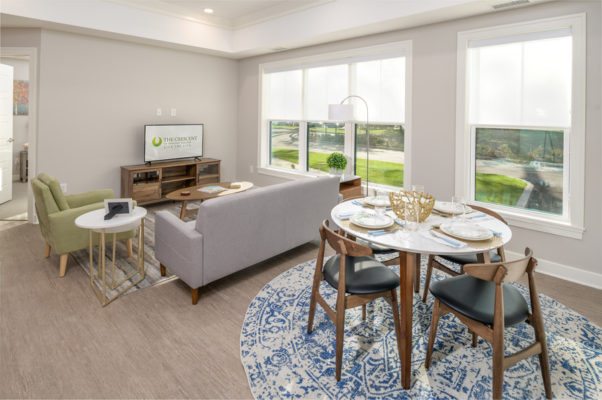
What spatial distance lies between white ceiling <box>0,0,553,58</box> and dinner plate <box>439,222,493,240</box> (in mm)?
2308

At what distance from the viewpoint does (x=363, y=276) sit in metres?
2.05

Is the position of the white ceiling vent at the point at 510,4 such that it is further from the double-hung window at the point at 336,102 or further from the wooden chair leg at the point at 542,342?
the wooden chair leg at the point at 542,342

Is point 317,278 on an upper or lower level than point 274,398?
upper

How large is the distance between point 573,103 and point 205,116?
5.39 meters

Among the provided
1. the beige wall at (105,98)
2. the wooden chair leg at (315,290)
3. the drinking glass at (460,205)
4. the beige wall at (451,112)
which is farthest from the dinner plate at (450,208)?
the beige wall at (105,98)

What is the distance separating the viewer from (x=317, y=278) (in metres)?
2.19

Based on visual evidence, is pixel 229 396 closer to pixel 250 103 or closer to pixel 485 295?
pixel 485 295

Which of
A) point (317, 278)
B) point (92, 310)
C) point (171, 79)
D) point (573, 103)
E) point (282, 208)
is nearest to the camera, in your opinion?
point (317, 278)

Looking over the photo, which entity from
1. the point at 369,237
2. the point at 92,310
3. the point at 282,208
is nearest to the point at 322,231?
the point at 369,237

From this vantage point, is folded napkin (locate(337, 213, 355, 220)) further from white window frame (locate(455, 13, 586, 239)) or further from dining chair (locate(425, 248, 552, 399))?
white window frame (locate(455, 13, 586, 239))

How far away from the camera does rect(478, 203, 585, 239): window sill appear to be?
308 cm

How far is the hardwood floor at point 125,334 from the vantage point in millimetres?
1833

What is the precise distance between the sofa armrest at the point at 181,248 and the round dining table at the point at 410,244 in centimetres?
111

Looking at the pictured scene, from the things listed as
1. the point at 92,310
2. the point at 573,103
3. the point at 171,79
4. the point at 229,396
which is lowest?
the point at 229,396
